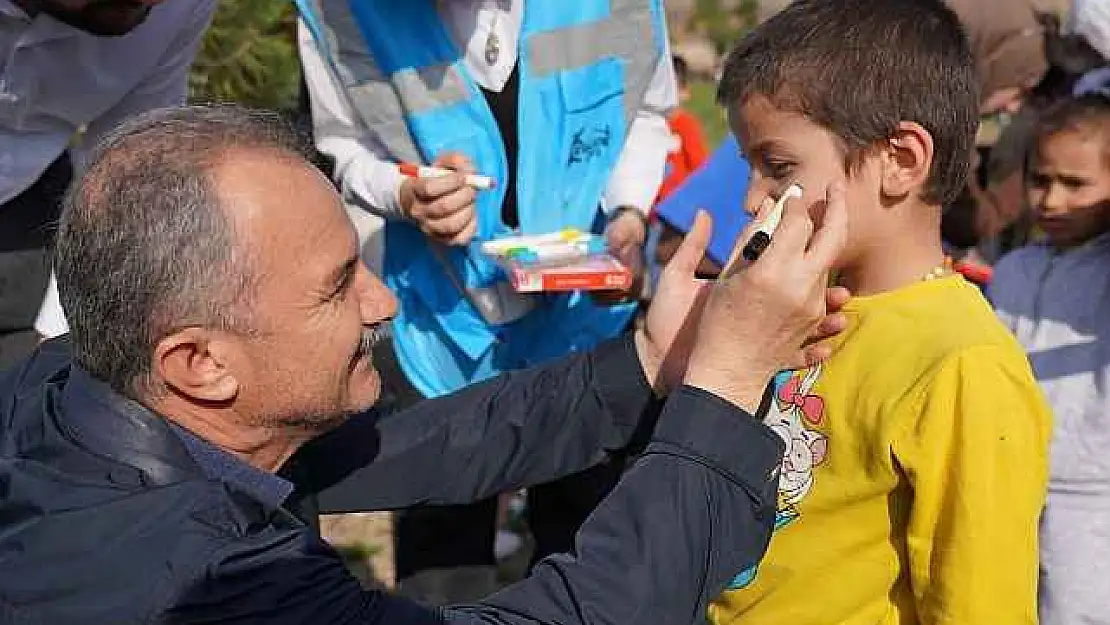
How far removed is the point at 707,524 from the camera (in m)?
1.55

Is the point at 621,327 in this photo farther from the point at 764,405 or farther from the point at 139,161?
the point at 139,161

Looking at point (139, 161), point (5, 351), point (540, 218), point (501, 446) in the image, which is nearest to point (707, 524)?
point (501, 446)

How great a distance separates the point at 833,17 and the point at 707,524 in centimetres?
89

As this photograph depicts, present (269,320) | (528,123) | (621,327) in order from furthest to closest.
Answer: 1. (621,327)
2. (528,123)
3. (269,320)

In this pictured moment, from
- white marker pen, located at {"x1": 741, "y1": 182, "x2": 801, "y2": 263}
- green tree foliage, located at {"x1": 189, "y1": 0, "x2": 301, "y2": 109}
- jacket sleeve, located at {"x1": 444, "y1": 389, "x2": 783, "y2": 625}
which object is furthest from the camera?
green tree foliage, located at {"x1": 189, "y1": 0, "x2": 301, "y2": 109}

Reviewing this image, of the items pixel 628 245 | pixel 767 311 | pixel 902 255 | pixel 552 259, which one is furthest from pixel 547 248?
pixel 767 311

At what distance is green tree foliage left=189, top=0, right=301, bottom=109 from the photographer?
4.63 metres

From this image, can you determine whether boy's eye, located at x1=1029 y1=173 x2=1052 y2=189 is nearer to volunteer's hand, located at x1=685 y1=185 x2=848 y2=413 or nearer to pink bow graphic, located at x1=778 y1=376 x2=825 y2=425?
pink bow graphic, located at x1=778 y1=376 x2=825 y2=425

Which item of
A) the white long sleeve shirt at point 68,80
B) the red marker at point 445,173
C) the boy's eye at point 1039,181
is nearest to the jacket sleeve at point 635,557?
the red marker at point 445,173

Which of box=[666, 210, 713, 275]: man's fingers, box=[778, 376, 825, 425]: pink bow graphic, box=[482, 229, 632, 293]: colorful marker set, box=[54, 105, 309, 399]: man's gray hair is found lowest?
box=[778, 376, 825, 425]: pink bow graphic

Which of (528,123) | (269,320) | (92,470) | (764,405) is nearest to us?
(92,470)

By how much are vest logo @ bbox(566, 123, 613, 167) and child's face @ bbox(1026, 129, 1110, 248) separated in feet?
3.41

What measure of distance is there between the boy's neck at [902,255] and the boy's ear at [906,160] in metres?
0.04

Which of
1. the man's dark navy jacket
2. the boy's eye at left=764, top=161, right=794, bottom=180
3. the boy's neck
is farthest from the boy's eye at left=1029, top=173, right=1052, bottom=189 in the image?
the man's dark navy jacket
